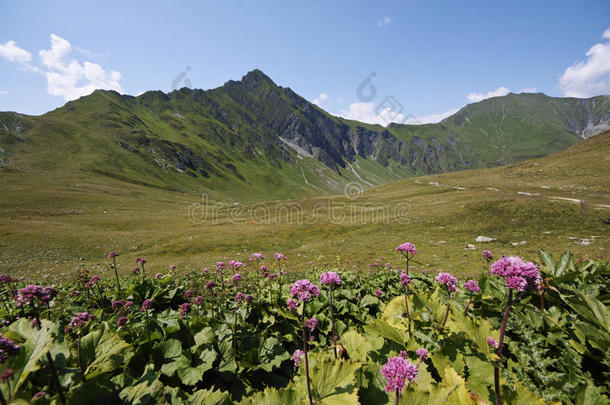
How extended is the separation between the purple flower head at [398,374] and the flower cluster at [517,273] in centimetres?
143

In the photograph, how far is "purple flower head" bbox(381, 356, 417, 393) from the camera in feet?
8.33

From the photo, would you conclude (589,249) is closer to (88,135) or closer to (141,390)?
(141,390)

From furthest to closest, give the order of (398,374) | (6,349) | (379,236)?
1. (379,236)
2. (398,374)
3. (6,349)

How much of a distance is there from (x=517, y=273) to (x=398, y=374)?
1856 mm

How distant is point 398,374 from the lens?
261 centimetres

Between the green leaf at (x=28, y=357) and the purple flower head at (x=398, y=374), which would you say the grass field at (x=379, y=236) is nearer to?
the purple flower head at (x=398, y=374)

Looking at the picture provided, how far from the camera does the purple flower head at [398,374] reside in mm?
2539

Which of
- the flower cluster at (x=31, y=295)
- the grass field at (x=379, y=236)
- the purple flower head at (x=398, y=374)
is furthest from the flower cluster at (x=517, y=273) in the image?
the grass field at (x=379, y=236)

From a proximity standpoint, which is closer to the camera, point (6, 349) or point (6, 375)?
point (6, 375)

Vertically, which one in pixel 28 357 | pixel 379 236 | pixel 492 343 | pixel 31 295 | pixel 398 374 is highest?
pixel 31 295

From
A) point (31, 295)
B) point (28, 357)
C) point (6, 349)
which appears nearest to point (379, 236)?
point (31, 295)

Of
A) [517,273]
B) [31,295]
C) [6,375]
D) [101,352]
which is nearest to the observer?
[6,375]

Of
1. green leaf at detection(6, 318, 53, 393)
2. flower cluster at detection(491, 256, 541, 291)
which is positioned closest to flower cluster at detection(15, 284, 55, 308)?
green leaf at detection(6, 318, 53, 393)

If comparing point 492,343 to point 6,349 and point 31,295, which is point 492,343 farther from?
point 31,295
